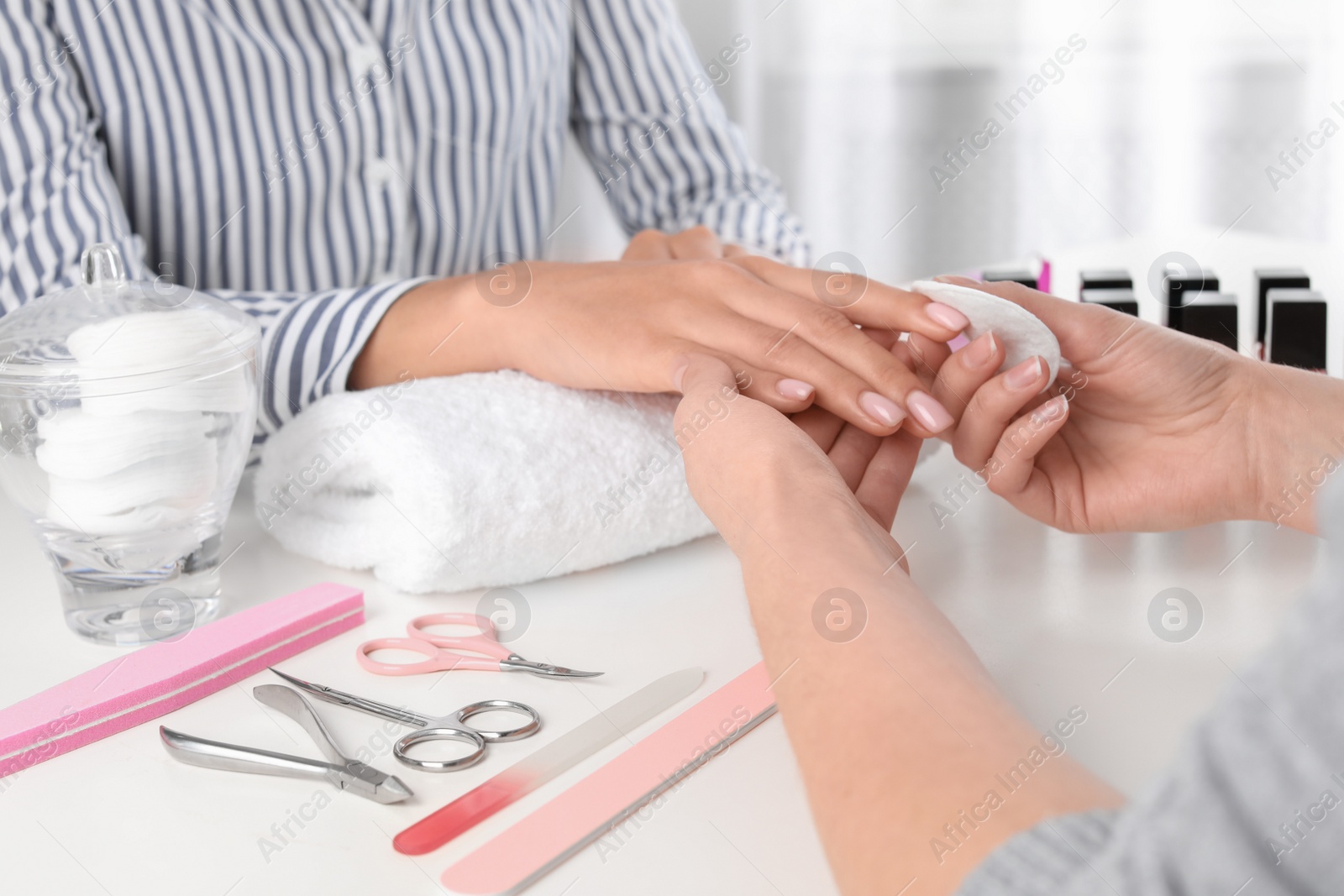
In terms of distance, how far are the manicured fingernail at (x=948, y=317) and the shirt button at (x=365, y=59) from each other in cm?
60

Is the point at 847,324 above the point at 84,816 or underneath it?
above

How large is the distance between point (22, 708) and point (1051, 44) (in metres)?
2.07

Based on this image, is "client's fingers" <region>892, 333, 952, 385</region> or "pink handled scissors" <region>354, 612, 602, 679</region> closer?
"pink handled scissors" <region>354, 612, 602, 679</region>

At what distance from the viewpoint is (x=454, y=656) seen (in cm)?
53

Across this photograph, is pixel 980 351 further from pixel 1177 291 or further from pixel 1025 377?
pixel 1177 291

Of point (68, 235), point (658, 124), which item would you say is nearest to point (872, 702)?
point (68, 235)

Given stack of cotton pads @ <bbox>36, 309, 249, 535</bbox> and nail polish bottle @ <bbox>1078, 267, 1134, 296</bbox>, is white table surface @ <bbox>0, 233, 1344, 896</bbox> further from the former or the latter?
nail polish bottle @ <bbox>1078, 267, 1134, 296</bbox>

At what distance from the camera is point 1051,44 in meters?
2.05

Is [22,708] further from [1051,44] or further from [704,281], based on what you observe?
[1051,44]

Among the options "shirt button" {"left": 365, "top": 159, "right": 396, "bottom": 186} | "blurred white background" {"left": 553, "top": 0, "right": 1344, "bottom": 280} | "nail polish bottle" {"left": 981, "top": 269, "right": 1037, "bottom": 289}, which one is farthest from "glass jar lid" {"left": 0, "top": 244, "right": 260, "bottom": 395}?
"blurred white background" {"left": 553, "top": 0, "right": 1344, "bottom": 280}

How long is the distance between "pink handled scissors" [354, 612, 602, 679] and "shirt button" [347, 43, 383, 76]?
591 mm

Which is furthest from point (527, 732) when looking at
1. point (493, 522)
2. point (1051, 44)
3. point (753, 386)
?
point (1051, 44)

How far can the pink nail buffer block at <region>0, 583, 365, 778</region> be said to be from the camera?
1.50ft

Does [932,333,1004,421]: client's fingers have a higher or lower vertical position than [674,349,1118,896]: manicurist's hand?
higher
